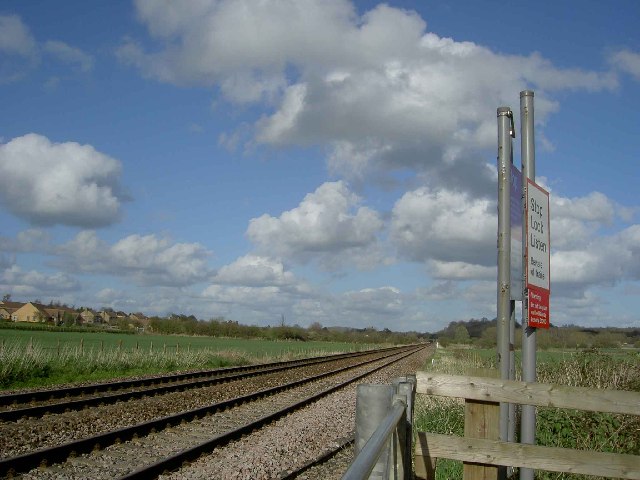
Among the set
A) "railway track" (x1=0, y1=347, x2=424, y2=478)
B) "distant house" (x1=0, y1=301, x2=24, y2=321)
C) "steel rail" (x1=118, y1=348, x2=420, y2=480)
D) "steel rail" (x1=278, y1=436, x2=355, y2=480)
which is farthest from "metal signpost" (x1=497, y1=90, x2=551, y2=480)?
"distant house" (x1=0, y1=301, x2=24, y2=321)

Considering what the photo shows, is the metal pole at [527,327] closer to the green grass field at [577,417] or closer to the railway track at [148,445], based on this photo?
the green grass field at [577,417]

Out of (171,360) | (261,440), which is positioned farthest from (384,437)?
(171,360)

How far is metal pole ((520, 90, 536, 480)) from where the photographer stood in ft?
18.1

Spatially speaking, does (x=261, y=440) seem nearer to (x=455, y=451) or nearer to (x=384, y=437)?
(x=455, y=451)

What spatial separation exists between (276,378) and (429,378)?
19.6 meters

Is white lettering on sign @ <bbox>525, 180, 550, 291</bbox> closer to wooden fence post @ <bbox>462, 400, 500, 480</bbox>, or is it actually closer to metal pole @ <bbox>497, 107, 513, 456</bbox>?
metal pole @ <bbox>497, 107, 513, 456</bbox>

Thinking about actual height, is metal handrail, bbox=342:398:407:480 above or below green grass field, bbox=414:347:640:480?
above

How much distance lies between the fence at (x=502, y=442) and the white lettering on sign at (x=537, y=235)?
44.8 inches

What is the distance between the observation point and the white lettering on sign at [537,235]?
18.3ft

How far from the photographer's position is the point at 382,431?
287 cm

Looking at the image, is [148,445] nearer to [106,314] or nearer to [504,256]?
[504,256]

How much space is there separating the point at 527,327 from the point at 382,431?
10.9 ft

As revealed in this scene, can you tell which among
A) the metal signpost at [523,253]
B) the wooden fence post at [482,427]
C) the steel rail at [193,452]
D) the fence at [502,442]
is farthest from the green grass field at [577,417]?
the steel rail at [193,452]

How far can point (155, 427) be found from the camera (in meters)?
11.5
